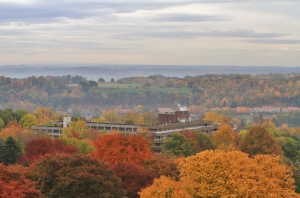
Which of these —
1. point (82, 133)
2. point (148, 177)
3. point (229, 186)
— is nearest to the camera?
point (229, 186)

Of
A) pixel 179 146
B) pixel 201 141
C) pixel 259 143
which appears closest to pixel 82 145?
pixel 179 146

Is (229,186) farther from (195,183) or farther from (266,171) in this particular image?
(266,171)

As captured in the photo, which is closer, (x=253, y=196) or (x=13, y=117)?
(x=253, y=196)

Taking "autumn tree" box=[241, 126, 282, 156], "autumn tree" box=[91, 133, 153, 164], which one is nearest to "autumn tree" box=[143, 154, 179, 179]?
"autumn tree" box=[91, 133, 153, 164]

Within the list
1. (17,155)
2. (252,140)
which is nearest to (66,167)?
(17,155)

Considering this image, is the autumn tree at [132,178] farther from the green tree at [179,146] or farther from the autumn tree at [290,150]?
the autumn tree at [290,150]

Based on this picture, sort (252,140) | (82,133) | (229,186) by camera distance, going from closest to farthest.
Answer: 1. (229,186)
2. (252,140)
3. (82,133)

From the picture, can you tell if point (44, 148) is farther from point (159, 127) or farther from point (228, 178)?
point (159, 127)
